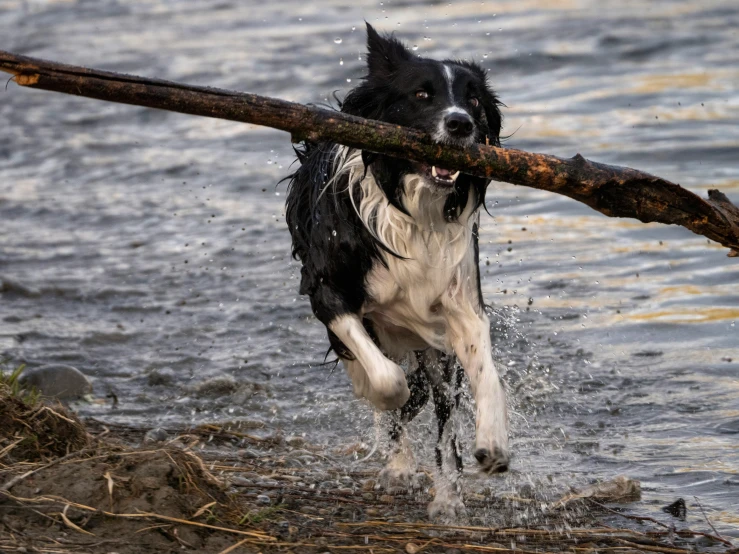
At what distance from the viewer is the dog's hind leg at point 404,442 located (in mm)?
5562

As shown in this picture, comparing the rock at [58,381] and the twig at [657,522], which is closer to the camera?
the twig at [657,522]

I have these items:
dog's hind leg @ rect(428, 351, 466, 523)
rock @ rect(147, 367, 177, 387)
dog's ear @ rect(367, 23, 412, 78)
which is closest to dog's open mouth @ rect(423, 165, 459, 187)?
dog's ear @ rect(367, 23, 412, 78)

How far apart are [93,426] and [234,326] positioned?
2.19 m

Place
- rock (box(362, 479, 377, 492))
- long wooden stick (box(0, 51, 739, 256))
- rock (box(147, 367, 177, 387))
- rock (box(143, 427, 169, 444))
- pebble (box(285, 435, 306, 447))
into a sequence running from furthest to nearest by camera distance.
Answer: rock (box(147, 367, 177, 387))
pebble (box(285, 435, 306, 447))
rock (box(143, 427, 169, 444))
rock (box(362, 479, 377, 492))
long wooden stick (box(0, 51, 739, 256))

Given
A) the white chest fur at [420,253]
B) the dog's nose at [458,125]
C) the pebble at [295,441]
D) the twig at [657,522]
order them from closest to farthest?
the dog's nose at [458,125]
the twig at [657,522]
the white chest fur at [420,253]
the pebble at [295,441]

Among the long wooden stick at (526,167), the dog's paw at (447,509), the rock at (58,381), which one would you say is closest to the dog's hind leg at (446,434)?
the dog's paw at (447,509)

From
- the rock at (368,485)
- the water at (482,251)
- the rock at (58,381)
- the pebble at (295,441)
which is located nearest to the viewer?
the rock at (368,485)

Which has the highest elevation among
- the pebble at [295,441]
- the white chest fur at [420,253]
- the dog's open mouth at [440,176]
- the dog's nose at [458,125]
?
the dog's nose at [458,125]

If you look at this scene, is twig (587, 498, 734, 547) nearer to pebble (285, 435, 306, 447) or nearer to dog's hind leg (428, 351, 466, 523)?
dog's hind leg (428, 351, 466, 523)

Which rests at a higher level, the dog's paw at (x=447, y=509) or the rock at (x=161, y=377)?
A: the dog's paw at (x=447, y=509)

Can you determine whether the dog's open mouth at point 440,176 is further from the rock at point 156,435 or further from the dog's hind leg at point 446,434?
the rock at point 156,435

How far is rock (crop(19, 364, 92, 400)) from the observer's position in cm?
648

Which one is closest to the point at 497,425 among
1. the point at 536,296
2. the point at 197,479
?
the point at 197,479

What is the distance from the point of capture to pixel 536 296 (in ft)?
26.5
